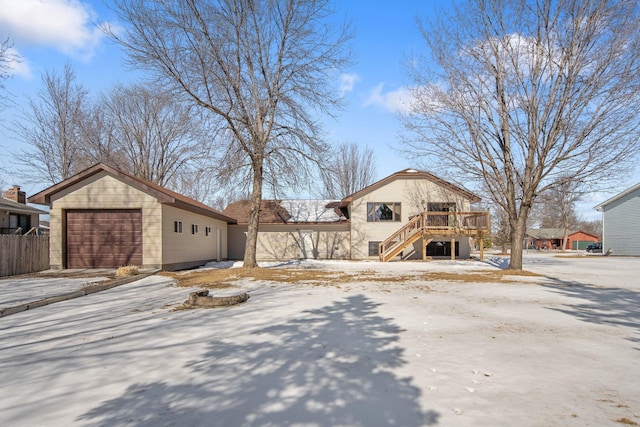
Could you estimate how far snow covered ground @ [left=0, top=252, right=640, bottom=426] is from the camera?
10.6ft

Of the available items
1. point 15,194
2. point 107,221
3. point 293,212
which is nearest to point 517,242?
point 293,212

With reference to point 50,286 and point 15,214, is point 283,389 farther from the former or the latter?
point 15,214

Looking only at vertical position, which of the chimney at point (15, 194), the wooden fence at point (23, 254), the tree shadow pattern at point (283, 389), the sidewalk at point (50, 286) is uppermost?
the chimney at point (15, 194)

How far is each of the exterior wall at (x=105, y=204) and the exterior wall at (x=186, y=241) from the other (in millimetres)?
385

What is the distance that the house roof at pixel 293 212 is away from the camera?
88.9 feet

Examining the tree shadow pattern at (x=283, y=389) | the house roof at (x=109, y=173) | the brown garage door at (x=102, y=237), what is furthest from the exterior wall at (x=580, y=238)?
the tree shadow pattern at (x=283, y=389)

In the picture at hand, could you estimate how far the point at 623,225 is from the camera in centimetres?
3184

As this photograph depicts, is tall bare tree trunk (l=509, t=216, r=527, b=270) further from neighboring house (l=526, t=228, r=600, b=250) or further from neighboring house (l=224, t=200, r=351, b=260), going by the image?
neighboring house (l=526, t=228, r=600, b=250)

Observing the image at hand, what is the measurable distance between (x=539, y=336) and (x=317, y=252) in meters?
21.7

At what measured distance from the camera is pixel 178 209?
17688 millimetres

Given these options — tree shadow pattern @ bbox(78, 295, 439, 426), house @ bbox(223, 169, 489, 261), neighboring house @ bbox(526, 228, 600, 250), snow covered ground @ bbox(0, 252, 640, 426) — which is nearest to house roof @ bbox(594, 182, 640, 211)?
house @ bbox(223, 169, 489, 261)

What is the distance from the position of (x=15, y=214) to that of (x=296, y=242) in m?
17.4

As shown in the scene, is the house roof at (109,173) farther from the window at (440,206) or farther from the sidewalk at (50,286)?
the window at (440,206)

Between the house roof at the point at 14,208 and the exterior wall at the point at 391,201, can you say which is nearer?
the house roof at the point at 14,208
